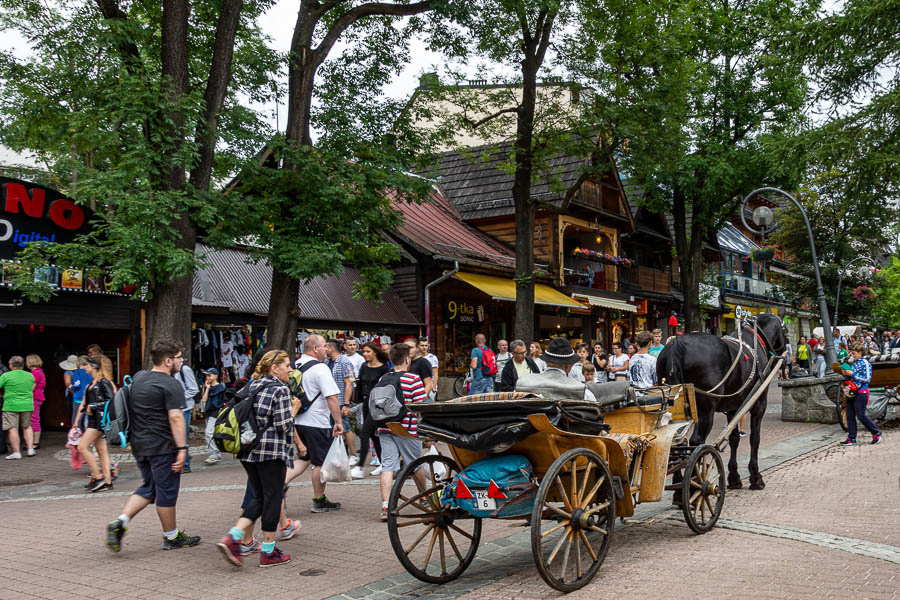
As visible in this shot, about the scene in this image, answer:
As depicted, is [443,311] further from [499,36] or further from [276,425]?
[276,425]

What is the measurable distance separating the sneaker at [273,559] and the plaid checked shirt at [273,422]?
0.70 metres

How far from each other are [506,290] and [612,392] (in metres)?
16.9

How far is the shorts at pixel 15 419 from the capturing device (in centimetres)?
1336

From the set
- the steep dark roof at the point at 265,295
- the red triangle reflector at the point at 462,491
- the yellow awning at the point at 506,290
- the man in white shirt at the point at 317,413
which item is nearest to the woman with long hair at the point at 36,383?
the steep dark roof at the point at 265,295

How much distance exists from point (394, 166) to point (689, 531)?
9654mm

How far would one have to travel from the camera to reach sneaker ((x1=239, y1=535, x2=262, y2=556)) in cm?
625

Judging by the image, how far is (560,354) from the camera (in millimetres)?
6125

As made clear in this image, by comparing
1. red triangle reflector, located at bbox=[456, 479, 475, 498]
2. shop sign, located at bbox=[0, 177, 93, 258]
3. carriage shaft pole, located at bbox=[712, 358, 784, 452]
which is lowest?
red triangle reflector, located at bbox=[456, 479, 475, 498]

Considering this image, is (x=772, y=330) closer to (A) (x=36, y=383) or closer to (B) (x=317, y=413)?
(B) (x=317, y=413)

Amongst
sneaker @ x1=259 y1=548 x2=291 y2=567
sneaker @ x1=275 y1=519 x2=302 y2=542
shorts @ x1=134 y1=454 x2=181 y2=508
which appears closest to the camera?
sneaker @ x1=259 y1=548 x2=291 y2=567

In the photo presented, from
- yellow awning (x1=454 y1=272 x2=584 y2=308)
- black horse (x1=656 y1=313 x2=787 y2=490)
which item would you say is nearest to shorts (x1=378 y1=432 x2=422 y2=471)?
black horse (x1=656 y1=313 x2=787 y2=490)

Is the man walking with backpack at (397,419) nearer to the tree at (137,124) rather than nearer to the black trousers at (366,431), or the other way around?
the black trousers at (366,431)

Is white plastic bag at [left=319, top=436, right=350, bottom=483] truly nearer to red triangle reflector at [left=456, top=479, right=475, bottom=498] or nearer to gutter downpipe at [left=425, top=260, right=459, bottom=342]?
red triangle reflector at [left=456, top=479, right=475, bottom=498]

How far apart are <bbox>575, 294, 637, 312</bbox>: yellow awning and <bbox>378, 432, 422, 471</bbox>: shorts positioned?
20640mm
